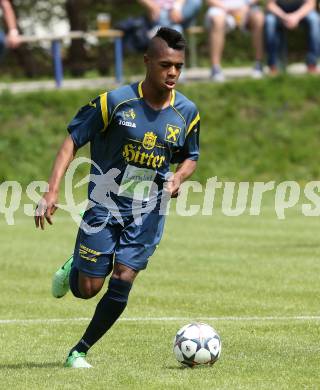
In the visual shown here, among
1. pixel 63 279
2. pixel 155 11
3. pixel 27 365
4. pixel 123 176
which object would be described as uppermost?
pixel 123 176

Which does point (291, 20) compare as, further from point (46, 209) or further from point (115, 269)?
point (46, 209)

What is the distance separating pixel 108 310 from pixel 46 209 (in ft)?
2.63

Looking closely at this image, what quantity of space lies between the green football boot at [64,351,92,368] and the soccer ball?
1.86ft

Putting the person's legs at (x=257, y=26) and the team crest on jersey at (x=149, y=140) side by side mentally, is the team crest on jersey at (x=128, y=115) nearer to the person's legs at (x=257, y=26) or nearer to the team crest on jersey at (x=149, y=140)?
the team crest on jersey at (x=149, y=140)

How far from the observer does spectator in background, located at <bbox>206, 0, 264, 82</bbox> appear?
22.2 m

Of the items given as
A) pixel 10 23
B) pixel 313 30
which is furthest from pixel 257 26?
pixel 10 23

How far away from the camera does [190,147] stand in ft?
25.6

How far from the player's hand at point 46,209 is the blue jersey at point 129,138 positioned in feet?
1.44

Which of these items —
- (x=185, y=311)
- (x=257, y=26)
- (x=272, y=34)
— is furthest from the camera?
(x=257, y=26)

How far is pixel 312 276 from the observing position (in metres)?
12.0

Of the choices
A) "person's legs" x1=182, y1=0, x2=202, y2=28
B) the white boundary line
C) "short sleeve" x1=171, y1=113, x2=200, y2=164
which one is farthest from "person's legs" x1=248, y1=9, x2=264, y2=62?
"short sleeve" x1=171, y1=113, x2=200, y2=164

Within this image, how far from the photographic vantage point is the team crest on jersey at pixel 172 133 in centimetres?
761

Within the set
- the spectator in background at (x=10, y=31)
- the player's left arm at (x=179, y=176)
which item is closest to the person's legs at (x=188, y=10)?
the spectator in background at (x=10, y=31)

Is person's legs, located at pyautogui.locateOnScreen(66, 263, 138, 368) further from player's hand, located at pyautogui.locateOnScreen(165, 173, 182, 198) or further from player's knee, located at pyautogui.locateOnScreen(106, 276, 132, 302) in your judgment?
player's hand, located at pyautogui.locateOnScreen(165, 173, 182, 198)
